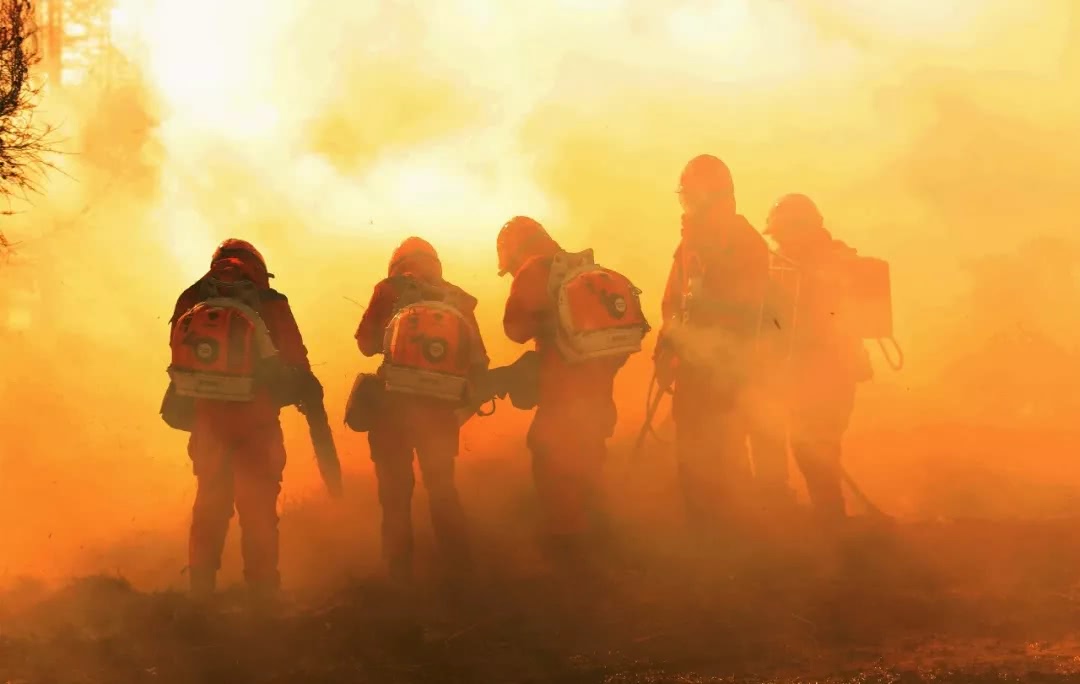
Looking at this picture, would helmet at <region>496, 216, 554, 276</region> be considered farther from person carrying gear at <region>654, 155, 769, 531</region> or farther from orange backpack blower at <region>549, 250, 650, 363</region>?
person carrying gear at <region>654, 155, 769, 531</region>

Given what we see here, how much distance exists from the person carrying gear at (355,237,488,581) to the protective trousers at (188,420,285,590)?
665 mm

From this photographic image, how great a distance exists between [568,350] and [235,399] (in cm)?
206

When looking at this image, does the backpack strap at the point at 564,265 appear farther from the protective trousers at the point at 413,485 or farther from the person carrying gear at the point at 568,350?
the protective trousers at the point at 413,485

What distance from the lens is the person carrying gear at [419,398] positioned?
669 cm

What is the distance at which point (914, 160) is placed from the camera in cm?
1698

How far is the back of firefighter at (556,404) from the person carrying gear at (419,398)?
43 centimetres

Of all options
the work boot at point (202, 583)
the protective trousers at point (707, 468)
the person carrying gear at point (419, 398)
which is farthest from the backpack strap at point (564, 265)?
the work boot at point (202, 583)

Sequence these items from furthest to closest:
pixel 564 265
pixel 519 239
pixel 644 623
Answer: pixel 519 239 → pixel 564 265 → pixel 644 623

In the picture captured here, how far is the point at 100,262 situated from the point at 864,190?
10874mm

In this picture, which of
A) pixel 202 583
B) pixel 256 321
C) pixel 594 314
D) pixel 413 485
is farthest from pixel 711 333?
pixel 202 583

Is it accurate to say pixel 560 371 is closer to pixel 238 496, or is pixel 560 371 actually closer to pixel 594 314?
pixel 594 314

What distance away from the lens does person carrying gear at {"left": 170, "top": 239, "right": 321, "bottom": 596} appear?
253 inches

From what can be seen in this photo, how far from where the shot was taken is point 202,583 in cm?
664

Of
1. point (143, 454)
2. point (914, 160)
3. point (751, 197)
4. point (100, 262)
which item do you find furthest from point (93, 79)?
point (914, 160)
